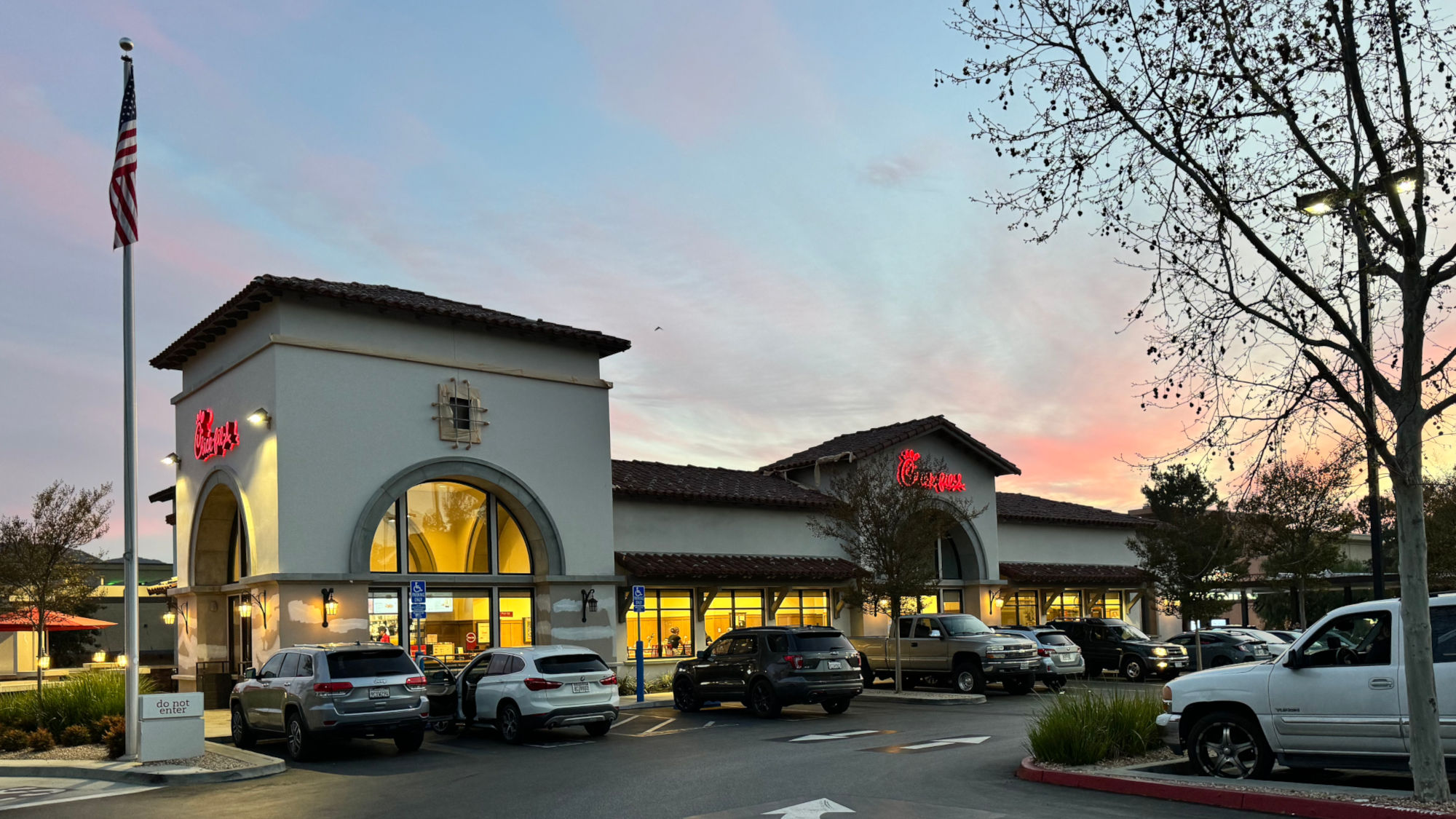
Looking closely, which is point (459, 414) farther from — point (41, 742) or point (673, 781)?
point (673, 781)

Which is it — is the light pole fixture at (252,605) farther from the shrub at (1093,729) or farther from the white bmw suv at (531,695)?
the shrub at (1093,729)

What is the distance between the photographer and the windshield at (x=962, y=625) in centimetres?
2886

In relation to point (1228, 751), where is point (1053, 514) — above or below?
above

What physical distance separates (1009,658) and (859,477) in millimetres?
6337

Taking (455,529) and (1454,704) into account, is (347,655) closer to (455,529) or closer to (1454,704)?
(455,529)

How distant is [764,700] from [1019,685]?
8.69 metres

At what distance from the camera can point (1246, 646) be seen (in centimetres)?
3225

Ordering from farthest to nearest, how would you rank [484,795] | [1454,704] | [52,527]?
1. [52,527]
2. [484,795]
3. [1454,704]

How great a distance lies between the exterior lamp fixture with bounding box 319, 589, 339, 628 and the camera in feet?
78.9

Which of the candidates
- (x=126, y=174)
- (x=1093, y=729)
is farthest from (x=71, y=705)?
(x=1093, y=729)

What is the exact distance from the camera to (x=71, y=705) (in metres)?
19.3

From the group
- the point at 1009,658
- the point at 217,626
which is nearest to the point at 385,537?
the point at 217,626

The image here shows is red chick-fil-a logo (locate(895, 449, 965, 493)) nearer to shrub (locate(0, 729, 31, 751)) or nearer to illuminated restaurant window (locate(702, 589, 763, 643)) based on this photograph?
illuminated restaurant window (locate(702, 589, 763, 643))

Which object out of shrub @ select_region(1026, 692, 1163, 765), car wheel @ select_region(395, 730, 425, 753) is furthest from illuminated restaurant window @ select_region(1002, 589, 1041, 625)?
shrub @ select_region(1026, 692, 1163, 765)
